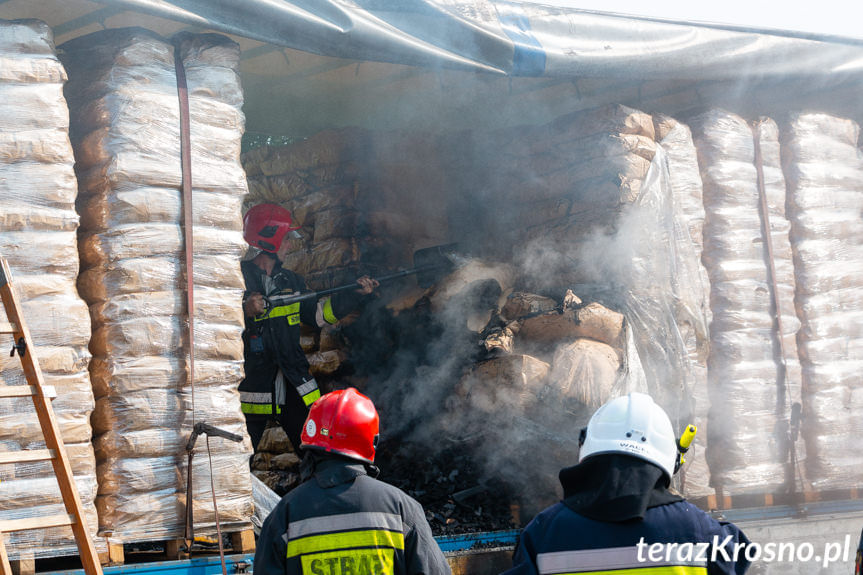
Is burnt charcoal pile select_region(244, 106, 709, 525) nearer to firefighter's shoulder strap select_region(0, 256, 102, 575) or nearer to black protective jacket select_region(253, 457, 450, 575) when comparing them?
black protective jacket select_region(253, 457, 450, 575)

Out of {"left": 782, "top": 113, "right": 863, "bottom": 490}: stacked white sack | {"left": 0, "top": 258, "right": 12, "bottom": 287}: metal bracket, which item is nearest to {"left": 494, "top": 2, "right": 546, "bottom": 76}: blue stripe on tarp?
{"left": 782, "top": 113, "right": 863, "bottom": 490}: stacked white sack

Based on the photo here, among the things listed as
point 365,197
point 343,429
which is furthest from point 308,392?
point 343,429

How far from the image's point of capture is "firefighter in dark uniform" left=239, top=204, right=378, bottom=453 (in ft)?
18.6

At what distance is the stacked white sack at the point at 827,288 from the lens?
19.4 feet

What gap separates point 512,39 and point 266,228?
90.0 inches

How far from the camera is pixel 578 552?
7.10ft

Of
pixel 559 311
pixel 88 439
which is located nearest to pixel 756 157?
pixel 559 311

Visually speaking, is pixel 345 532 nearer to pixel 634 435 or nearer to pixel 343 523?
pixel 343 523

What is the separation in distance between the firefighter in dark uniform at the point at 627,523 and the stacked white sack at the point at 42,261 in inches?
82.4

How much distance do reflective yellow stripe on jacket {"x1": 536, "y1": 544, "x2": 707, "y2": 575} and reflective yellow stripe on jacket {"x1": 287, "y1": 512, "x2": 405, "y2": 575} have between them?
2.18 feet

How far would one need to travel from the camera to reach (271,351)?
225 inches

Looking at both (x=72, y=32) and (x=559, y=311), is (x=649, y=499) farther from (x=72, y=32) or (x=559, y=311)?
(x=72, y=32)

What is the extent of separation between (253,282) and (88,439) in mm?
2391

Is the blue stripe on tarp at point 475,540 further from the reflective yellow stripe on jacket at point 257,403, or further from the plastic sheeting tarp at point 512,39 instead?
the plastic sheeting tarp at point 512,39
